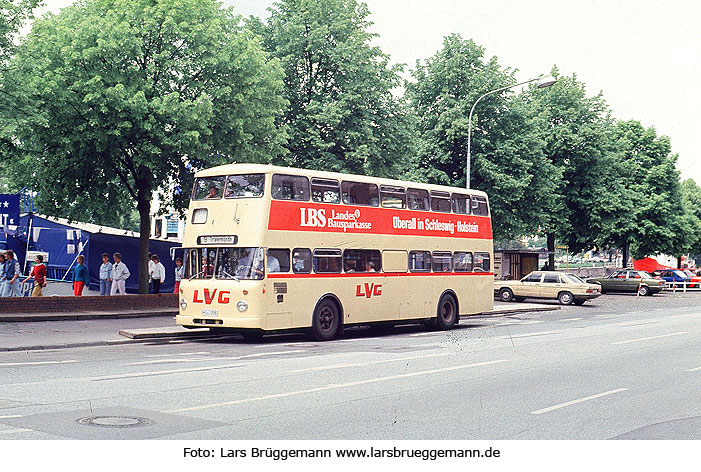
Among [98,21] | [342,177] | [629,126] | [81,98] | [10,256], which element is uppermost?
[629,126]

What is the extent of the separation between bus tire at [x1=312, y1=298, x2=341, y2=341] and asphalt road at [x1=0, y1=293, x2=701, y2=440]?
53 cm

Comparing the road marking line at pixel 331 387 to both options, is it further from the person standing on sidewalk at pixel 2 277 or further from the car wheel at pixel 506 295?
the car wheel at pixel 506 295

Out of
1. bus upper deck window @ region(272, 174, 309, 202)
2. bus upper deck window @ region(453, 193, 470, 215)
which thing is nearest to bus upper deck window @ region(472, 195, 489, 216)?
bus upper deck window @ region(453, 193, 470, 215)

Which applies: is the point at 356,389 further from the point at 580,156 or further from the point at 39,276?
the point at 580,156

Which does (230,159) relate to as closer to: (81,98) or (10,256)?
(81,98)

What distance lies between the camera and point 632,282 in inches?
2061

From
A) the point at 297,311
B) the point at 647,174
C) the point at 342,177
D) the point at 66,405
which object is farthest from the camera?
the point at 647,174

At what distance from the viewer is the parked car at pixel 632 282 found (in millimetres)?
51812

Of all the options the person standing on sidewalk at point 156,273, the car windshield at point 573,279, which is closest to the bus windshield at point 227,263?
the person standing on sidewalk at point 156,273

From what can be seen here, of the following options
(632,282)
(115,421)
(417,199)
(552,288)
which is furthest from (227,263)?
(632,282)

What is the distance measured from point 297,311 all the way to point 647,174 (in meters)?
51.9

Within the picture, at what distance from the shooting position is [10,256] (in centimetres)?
2556

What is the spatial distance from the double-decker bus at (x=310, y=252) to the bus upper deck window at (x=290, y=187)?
2cm

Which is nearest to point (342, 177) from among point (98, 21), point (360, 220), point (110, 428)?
point (360, 220)
